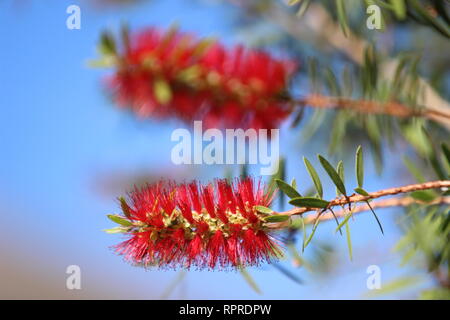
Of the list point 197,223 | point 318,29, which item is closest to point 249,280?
point 197,223

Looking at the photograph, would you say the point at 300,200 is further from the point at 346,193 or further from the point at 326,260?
the point at 326,260

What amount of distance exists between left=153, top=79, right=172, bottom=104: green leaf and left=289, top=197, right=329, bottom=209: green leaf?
1.04 feet

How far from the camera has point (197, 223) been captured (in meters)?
0.37

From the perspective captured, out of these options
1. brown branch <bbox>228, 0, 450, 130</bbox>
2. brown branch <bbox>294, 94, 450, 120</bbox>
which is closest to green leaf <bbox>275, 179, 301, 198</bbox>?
brown branch <bbox>294, 94, 450, 120</bbox>

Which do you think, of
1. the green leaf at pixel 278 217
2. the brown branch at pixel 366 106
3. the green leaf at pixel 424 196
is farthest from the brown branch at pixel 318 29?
the green leaf at pixel 278 217

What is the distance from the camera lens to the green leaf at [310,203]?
326 mm

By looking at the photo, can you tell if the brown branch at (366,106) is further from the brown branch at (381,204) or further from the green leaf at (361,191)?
the green leaf at (361,191)

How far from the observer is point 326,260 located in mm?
587

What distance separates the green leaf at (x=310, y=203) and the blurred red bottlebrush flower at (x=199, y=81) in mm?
316

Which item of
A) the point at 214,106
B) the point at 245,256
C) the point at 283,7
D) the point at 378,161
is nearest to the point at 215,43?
the point at 214,106

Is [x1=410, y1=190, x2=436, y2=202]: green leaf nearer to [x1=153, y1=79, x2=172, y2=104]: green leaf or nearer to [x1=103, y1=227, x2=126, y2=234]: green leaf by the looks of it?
[x1=103, y1=227, x2=126, y2=234]: green leaf

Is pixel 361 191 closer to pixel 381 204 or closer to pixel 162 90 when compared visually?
pixel 381 204

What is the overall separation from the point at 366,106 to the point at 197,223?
1.08 ft
